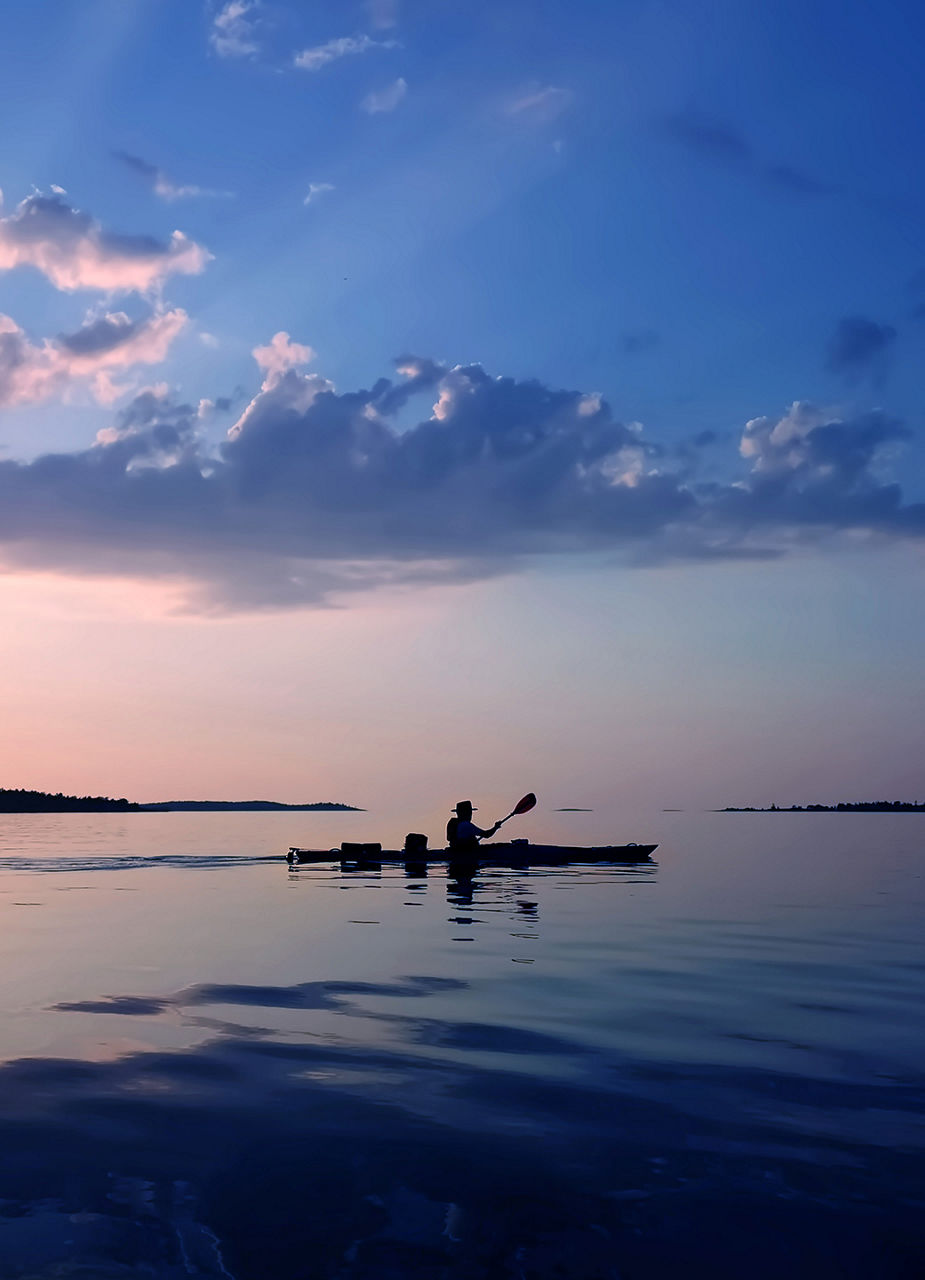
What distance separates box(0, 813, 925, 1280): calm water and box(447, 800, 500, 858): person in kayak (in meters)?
19.6

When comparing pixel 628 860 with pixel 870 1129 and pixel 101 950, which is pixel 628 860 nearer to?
pixel 101 950

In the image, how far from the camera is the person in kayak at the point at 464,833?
1768 inches

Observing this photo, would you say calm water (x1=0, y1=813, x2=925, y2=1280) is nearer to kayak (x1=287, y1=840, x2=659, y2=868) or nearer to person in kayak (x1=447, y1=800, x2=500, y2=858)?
person in kayak (x1=447, y1=800, x2=500, y2=858)

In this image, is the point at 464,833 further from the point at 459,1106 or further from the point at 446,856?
the point at 459,1106

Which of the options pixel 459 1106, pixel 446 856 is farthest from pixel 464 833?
pixel 459 1106

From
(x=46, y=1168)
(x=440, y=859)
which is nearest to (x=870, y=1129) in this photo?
(x=46, y=1168)

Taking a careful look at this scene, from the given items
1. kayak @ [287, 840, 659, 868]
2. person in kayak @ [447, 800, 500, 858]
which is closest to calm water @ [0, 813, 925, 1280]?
person in kayak @ [447, 800, 500, 858]

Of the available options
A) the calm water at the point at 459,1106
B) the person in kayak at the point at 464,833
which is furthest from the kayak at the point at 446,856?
the calm water at the point at 459,1106

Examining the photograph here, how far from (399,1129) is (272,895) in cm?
2754

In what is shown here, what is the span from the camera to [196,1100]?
1077 cm

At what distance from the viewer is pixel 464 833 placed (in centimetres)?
4503

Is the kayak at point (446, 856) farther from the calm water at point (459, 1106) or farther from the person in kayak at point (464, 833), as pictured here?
the calm water at point (459, 1106)

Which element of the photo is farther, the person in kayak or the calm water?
the person in kayak

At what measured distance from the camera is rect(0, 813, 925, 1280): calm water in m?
7.34
